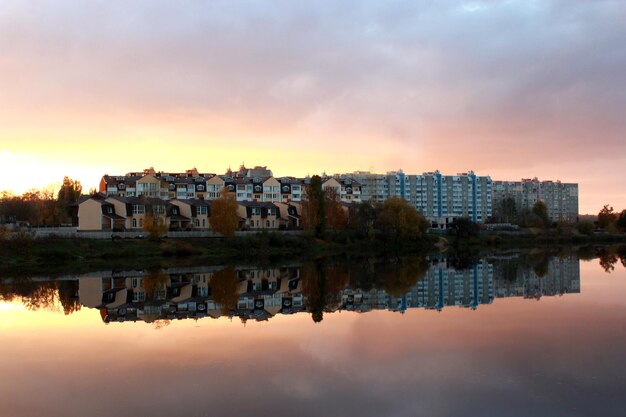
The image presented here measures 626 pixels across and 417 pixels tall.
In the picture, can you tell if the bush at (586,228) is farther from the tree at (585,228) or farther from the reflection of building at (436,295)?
the reflection of building at (436,295)

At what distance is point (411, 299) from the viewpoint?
2819 centimetres

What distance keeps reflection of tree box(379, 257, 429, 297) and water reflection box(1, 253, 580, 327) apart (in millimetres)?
68

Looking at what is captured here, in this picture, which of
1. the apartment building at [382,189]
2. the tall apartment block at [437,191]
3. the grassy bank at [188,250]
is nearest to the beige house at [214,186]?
the apartment building at [382,189]

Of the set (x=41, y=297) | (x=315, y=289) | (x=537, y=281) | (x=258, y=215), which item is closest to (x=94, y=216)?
(x=258, y=215)

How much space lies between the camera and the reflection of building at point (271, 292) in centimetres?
2547

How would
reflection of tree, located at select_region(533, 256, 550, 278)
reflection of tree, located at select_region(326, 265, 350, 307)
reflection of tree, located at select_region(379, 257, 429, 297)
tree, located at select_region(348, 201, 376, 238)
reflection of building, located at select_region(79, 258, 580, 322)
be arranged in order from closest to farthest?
1. reflection of building, located at select_region(79, 258, 580, 322)
2. reflection of tree, located at select_region(326, 265, 350, 307)
3. reflection of tree, located at select_region(379, 257, 429, 297)
4. reflection of tree, located at select_region(533, 256, 550, 278)
5. tree, located at select_region(348, 201, 376, 238)

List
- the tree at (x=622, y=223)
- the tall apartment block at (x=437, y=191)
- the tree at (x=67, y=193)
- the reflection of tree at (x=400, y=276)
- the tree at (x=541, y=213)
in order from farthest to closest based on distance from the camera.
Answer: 1. the tall apartment block at (x=437, y=191)
2. the tree at (x=622, y=223)
3. the tree at (x=541, y=213)
4. the tree at (x=67, y=193)
5. the reflection of tree at (x=400, y=276)

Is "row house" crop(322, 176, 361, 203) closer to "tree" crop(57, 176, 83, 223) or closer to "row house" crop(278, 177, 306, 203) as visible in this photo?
"row house" crop(278, 177, 306, 203)

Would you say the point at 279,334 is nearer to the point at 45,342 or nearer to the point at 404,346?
the point at 404,346

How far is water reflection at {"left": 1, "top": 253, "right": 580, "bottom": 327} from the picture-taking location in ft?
84.3

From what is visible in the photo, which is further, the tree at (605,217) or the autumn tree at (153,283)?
the tree at (605,217)

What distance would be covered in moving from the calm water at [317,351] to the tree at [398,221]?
135 ft

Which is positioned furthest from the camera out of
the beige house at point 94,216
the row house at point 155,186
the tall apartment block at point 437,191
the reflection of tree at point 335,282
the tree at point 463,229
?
the tall apartment block at point 437,191

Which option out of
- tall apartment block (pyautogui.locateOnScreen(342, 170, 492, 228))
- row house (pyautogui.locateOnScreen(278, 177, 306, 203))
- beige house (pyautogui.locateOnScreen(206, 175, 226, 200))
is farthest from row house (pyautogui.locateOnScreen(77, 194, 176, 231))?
tall apartment block (pyautogui.locateOnScreen(342, 170, 492, 228))
